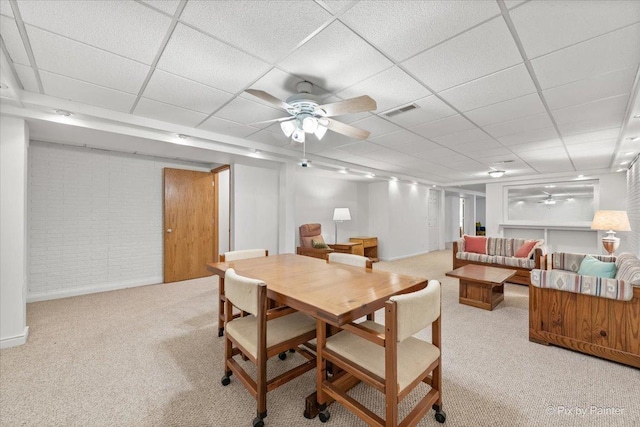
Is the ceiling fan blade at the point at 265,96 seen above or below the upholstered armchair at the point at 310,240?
above

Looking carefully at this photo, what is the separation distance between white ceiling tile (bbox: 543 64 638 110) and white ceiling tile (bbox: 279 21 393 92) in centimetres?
166

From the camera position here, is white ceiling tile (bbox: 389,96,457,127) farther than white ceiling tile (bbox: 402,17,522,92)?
Yes

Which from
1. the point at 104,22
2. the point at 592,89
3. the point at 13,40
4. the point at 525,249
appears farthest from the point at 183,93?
the point at 525,249

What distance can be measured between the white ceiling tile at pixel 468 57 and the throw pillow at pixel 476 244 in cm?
461

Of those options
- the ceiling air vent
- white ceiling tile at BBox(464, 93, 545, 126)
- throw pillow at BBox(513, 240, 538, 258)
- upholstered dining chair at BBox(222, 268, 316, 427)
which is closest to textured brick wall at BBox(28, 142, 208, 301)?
upholstered dining chair at BBox(222, 268, 316, 427)

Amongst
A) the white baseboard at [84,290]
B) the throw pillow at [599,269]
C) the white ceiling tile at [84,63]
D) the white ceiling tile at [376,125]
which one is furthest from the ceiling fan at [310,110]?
the white baseboard at [84,290]

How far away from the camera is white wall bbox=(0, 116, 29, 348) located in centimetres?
253

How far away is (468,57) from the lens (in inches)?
74.6

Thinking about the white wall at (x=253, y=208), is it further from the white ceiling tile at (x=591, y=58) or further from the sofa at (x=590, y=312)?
the sofa at (x=590, y=312)

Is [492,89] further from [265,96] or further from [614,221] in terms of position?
[614,221]

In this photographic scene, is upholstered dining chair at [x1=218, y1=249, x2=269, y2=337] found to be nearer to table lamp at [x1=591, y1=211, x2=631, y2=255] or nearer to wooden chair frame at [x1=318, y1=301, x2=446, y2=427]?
wooden chair frame at [x1=318, y1=301, x2=446, y2=427]

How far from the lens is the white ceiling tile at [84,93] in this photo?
2249 mm

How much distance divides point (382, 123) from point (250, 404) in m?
3.03

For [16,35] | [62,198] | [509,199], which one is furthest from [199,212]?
[509,199]
